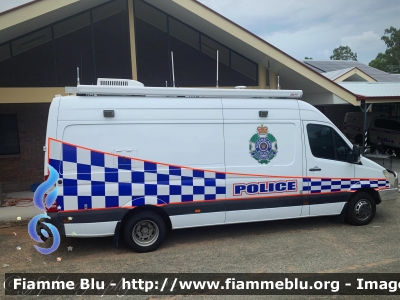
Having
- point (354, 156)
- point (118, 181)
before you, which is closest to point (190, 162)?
point (118, 181)

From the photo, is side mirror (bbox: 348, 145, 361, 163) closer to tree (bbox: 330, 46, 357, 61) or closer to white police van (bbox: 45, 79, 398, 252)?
white police van (bbox: 45, 79, 398, 252)

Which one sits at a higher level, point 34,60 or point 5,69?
point 34,60

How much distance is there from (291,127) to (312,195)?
4.09 ft

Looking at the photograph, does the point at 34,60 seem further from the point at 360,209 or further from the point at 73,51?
the point at 360,209

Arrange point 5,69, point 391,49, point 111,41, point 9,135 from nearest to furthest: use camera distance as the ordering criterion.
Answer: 1. point 5,69
2. point 111,41
3. point 9,135
4. point 391,49

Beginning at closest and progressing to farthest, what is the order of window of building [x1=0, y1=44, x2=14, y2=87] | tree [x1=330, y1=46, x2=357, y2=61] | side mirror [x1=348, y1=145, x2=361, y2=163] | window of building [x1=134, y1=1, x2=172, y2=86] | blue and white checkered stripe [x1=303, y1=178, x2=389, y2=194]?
blue and white checkered stripe [x1=303, y1=178, x2=389, y2=194] < side mirror [x1=348, y1=145, x2=361, y2=163] < window of building [x1=0, y1=44, x2=14, y2=87] < window of building [x1=134, y1=1, x2=172, y2=86] < tree [x1=330, y1=46, x2=357, y2=61]

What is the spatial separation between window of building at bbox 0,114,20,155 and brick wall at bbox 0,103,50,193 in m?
0.13

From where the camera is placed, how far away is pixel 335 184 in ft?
19.4

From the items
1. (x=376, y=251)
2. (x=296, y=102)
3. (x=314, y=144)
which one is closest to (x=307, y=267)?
(x=376, y=251)

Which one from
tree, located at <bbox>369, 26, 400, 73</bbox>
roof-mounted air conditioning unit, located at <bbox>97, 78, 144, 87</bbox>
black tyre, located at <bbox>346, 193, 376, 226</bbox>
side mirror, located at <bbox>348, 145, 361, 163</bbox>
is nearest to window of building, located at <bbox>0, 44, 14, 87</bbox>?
roof-mounted air conditioning unit, located at <bbox>97, 78, 144, 87</bbox>

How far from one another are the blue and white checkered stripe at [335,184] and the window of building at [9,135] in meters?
7.89

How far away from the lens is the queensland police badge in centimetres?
545

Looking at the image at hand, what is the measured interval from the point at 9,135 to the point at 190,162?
21.9 feet

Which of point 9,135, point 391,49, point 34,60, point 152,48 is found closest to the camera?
point 34,60
